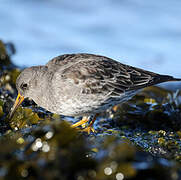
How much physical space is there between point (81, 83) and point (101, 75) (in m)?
0.46

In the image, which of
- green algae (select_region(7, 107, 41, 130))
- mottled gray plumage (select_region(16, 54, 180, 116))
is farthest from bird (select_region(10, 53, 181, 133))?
green algae (select_region(7, 107, 41, 130))

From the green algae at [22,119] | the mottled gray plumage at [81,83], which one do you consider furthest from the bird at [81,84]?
the green algae at [22,119]

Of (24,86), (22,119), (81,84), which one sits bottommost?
(22,119)

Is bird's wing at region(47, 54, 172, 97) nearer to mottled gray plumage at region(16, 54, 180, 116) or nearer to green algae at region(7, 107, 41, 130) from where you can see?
mottled gray plumage at region(16, 54, 180, 116)

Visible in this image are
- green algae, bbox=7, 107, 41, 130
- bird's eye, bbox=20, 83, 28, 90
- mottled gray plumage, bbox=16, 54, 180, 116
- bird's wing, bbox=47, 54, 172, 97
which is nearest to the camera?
green algae, bbox=7, 107, 41, 130

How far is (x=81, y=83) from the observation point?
4984 millimetres

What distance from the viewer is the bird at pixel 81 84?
490 centimetres

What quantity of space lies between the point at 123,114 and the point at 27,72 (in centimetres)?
217

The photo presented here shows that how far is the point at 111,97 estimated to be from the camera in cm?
520

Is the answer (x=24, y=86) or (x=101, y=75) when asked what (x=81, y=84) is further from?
(x=24, y=86)

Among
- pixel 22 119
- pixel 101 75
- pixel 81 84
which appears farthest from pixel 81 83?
pixel 22 119

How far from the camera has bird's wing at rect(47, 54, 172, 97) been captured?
503 cm

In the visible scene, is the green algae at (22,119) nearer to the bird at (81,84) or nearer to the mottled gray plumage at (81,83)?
the bird at (81,84)

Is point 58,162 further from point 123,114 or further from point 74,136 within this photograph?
point 123,114
